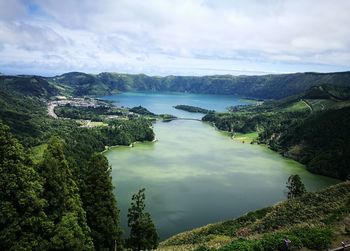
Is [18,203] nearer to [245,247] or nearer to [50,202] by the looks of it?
[50,202]

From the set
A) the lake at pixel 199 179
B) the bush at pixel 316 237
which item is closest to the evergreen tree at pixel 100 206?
the bush at pixel 316 237

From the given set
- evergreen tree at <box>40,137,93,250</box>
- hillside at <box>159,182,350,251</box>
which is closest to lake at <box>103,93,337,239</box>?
hillside at <box>159,182,350,251</box>

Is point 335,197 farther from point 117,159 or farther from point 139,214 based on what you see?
point 117,159

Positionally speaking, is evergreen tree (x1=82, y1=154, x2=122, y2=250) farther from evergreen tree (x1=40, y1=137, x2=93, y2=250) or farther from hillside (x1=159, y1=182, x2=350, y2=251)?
hillside (x1=159, y1=182, x2=350, y2=251)

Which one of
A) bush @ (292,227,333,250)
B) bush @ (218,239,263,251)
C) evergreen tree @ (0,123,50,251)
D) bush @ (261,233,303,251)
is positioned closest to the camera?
evergreen tree @ (0,123,50,251)

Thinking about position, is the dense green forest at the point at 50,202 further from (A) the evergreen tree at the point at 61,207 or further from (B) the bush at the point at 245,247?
(B) the bush at the point at 245,247
